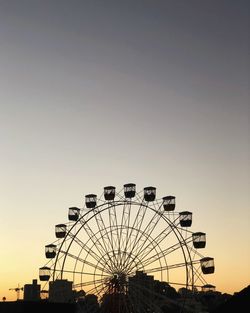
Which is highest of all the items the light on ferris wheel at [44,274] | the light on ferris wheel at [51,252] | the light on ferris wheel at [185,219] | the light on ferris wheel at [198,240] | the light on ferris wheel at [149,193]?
the light on ferris wheel at [149,193]

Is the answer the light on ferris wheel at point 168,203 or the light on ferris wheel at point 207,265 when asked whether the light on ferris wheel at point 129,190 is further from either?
the light on ferris wheel at point 207,265

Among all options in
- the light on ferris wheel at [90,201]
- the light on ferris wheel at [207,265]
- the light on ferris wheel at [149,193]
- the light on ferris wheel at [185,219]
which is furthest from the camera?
the light on ferris wheel at [90,201]

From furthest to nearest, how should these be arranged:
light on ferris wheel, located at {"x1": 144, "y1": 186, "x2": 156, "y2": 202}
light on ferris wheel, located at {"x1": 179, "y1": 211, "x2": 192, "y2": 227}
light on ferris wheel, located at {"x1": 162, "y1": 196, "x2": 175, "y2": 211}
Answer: light on ferris wheel, located at {"x1": 144, "y1": 186, "x2": 156, "y2": 202} < light on ferris wheel, located at {"x1": 162, "y1": 196, "x2": 175, "y2": 211} < light on ferris wheel, located at {"x1": 179, "y1": 211, "x2": 192, "y2": 227}

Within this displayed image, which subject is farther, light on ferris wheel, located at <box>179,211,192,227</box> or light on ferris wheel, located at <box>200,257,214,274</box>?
light on ferris wheel, located at <box>179,211,192,227</box>

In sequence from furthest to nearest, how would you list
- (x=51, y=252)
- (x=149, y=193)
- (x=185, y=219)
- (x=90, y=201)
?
1. (x=90, y=201)
2. (x=51, y=252)
3. (x=149, y=193)
4. (x=185, y=219)

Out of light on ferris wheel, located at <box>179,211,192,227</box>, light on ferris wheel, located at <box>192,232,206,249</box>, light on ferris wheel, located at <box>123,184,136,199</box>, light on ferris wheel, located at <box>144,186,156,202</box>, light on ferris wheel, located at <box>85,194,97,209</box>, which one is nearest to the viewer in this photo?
light on ferris wheel, located at <box>192,232,206,249</box>

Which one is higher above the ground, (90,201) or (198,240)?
(90,201)

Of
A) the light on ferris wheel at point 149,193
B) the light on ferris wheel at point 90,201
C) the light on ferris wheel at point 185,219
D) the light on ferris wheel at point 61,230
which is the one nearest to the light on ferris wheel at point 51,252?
the light on ferris wheel at point 61,230

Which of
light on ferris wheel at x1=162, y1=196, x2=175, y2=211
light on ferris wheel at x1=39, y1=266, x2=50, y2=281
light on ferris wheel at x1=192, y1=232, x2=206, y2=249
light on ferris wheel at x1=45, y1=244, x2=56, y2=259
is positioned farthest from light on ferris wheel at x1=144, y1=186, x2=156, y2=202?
light on ferris wheel at x1=39, y1=266, x2=50, y2=281

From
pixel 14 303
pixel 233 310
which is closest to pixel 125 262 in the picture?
pixel 14 303

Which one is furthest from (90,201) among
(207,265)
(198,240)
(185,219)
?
(207,265)

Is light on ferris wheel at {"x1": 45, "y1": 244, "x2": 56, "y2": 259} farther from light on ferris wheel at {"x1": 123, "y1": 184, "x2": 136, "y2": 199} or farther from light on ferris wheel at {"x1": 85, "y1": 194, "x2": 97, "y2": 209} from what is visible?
light on ferris wheel at {"x1": 123, "y1": 184, "x2": 136, "y2": 199}

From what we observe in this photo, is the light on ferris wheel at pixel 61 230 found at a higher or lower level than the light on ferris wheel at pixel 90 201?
lower

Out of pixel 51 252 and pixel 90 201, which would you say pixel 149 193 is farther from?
pixel 51 252
